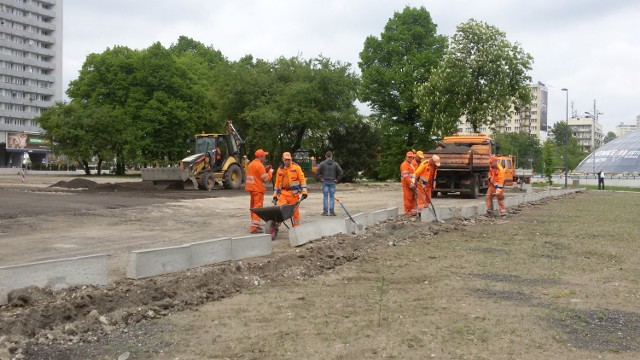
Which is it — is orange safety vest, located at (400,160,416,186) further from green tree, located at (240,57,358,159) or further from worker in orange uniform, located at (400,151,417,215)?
green tree, located at (240,57,358,159)

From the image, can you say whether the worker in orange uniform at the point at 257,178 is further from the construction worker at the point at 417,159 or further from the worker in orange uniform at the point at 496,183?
the worker in orange uniform at the point at 496,183

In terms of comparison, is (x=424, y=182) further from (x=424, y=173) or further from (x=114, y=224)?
(x=114, y=224)

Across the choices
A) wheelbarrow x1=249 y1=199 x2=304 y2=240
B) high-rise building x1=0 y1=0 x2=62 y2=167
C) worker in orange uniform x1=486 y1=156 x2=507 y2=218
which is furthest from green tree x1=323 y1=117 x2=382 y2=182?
high-rise building x1=0 y1=0 x2=62 y2=167

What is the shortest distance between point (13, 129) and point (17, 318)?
9270cm

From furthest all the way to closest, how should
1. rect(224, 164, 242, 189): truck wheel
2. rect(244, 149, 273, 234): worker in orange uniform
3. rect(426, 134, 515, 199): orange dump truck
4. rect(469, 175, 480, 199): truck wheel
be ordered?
rect(224, 164, 242, 189): truck wheel, rect(469, 175, 480, 199): truck wheel, rect(426, 134, 515, 199): orange dump truck, rect(244, 149, 273, 234): worker in orange uniform

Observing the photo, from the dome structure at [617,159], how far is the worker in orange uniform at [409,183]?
293 feet

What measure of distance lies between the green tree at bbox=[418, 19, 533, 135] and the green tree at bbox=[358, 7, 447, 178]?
29.6 feet

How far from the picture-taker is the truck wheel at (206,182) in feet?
86.9

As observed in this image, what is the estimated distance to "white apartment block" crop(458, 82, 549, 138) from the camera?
125 ft

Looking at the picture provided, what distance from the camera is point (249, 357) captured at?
5000mm

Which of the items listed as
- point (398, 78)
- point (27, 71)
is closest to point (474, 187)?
point (398, 78)

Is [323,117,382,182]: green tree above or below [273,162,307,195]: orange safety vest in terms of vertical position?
above

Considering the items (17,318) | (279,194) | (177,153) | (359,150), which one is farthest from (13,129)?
(17,318)

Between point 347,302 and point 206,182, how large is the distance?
66.9 feet
